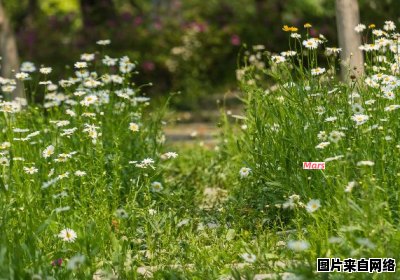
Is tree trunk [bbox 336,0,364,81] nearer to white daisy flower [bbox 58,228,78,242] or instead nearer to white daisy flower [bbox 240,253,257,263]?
white daisy flower [bbox 240,253,257,263]

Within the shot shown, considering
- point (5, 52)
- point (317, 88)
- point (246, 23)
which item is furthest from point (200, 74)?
point (317, 88)

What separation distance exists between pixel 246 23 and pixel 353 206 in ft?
36.4

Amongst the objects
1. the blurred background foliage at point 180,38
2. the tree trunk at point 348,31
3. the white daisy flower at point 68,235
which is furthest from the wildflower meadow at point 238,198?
the blurred background foliage at point 180,38

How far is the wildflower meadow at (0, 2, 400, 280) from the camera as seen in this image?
4.11 meters

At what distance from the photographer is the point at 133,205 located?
198 inches

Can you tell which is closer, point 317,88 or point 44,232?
point 44,232

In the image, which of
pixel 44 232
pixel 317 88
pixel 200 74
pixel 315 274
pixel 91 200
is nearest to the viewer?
pixel 315 274

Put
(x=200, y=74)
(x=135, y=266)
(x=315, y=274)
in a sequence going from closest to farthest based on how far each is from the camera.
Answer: (x=315, y=274) < (x=135, y=266) < (x=200, y=74)

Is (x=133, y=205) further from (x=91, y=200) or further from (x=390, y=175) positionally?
(x=390, y=175)

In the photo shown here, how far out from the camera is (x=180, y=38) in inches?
555

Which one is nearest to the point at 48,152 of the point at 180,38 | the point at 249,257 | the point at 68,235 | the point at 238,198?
the point at 68,235

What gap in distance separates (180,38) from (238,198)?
8575 millimetres

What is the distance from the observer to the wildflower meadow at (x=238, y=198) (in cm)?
411

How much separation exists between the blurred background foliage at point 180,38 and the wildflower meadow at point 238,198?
7152mm
